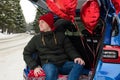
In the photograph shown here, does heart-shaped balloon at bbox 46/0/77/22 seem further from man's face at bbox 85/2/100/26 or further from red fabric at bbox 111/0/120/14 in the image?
red fabric at bbox 111/0/120/14

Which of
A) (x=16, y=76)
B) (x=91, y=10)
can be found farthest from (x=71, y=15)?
(x=16, y=76)

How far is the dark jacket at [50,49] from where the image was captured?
16.2 feet

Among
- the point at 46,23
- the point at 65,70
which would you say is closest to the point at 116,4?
the point at 46,23

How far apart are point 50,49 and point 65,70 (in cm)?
36

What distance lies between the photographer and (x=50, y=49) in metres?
4.96

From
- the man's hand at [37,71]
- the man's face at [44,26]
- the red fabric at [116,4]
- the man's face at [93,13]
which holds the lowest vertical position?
the man's hand at [37,71]

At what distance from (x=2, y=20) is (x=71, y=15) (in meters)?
52.4

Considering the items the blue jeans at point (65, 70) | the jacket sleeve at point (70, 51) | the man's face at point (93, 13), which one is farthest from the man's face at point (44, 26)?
the man's face at point (93, 13)

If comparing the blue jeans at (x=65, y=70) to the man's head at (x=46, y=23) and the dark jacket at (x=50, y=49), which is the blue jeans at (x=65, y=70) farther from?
the man's head at (x=46, y=23)

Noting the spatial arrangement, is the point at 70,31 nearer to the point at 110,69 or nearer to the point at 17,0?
the point at 110,69

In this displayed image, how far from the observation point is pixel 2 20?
5581cm

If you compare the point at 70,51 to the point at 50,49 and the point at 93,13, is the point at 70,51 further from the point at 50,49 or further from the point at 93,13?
the point at 93,13

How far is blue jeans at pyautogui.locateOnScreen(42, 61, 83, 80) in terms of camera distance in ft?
15.3

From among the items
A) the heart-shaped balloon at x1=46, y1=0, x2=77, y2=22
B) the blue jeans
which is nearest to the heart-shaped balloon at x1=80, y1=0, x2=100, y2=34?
the heart-shaped balloon at x1=46, y1=0, x2=77, y2=22
